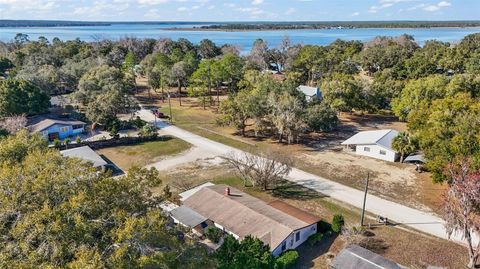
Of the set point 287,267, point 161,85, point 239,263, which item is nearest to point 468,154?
point 287,267

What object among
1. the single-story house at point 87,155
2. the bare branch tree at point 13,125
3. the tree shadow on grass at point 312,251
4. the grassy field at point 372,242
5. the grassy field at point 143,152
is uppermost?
the bare branch tree at point 13,125

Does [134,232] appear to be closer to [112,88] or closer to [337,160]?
[337,160]

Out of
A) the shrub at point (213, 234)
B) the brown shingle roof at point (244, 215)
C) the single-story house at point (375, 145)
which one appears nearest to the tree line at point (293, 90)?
the single-story house at point (375, 145)

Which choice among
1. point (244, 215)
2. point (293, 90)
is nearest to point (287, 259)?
point (244, 215)

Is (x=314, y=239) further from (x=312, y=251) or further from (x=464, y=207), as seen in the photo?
(x=464, y=207)

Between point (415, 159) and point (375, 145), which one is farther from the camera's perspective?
point (375, 145)

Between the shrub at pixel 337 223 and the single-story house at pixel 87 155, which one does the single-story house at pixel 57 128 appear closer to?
the single-story house at pixel 87 155

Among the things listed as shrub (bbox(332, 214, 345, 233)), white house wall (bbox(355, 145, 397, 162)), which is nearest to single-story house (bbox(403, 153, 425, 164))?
white house wall (bbox(355, 145, 397, 162))

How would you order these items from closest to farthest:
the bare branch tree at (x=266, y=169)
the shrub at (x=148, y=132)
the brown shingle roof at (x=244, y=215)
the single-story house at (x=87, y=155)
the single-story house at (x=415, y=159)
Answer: the brown shingle roof at (x=244, y=215) → the bare branch tree at (x=266, y=169) → the single-story house at (x=87, y=155) → the single-story house at (x=415, y=159) → the shrub at (x=148, y=132)
